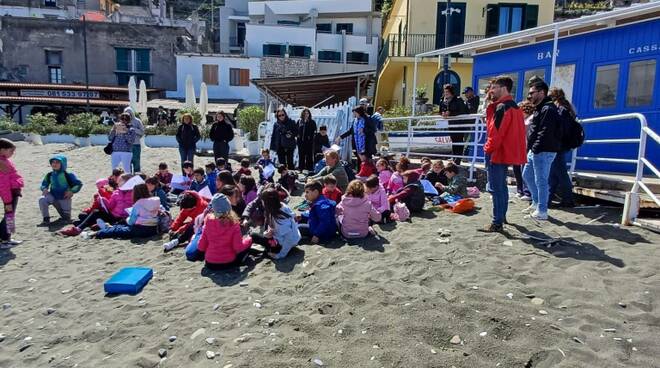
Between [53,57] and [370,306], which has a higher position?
[53,57]

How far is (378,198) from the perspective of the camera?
750cm

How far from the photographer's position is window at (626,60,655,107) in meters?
8.52

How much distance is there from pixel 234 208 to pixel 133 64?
109ft

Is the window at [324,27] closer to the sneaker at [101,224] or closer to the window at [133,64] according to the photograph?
the window at [133,64]

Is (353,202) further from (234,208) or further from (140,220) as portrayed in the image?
(140,220)

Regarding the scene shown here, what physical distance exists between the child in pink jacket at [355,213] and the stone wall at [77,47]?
32.8 meters

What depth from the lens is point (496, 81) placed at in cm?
605

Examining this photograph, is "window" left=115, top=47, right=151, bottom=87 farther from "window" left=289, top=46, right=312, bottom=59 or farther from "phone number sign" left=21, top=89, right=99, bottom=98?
"window" left=289, top=46, right=312, bottom=59

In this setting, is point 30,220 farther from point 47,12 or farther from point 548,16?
point 47,12

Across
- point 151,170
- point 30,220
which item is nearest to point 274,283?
point 30,220

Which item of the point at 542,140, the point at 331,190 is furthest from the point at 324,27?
the point at 542,140

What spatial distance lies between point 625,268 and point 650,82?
5097 millimetres

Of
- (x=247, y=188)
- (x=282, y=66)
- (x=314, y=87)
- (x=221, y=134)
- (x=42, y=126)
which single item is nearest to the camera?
(x=247, y=188)

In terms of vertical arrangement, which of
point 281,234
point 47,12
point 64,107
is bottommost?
point 281,234
